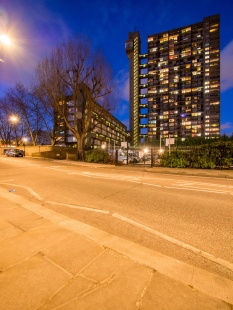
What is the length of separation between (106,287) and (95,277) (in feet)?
0.74

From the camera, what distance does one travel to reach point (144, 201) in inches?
207

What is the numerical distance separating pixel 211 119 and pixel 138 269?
102 metres

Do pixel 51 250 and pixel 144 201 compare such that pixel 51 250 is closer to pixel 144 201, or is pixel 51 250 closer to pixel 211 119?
pixel 144 201

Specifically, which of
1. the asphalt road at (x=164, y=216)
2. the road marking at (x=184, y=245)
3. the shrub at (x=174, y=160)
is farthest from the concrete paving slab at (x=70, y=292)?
the shrub at (x=174, y=160)

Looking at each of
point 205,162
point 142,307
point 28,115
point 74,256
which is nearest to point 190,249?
point 142,307

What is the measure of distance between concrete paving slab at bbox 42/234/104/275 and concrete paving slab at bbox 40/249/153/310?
14 centimetres

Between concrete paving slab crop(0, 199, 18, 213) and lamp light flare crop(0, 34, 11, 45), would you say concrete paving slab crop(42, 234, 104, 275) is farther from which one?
lamp light flare crop(0, 34, 11, 45)

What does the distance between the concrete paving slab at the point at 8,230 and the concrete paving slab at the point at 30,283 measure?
1032 mm

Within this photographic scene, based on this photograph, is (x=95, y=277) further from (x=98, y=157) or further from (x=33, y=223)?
(x=98, y=157)

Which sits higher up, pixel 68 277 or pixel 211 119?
pixel 211 119

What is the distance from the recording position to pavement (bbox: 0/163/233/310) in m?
1.66

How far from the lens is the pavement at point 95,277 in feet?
5.46

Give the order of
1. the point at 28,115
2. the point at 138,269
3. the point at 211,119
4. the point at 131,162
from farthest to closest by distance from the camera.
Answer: the point at 211,119, the point at 28,115, the point at 131,162, the point at 138,269

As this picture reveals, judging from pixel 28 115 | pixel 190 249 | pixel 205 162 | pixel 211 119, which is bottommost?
pixel 190 249
